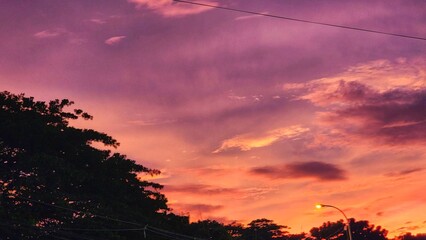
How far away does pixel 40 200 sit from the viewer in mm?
28203

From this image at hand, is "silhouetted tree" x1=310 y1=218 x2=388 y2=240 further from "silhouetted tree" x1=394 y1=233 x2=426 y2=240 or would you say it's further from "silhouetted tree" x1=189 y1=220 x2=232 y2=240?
"silhouetted tree" x1=189 y1=220 x2=232 y2=240

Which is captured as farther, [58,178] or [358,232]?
[358,232]

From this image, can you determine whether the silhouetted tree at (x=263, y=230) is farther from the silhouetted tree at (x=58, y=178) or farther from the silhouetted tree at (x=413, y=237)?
the silhouetted tree at (x=58, y=178)

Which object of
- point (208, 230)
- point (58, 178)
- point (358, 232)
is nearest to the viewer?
point (58, 178)

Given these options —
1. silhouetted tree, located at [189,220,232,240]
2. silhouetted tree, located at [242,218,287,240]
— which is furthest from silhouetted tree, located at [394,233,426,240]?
silhouetted tree, located at [189,220,232,240]

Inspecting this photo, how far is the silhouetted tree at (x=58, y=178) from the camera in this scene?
93.1 ft

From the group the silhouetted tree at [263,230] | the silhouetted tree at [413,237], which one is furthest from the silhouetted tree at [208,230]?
the silhouetted tree at [413,237]

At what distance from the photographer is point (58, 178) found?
95.2 feet

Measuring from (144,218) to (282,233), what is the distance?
60.2 metres

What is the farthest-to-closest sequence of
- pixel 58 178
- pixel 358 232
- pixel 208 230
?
pixel 358 232 → pixel 208 230 → pixel 58 178

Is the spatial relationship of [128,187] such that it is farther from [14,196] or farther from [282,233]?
[282,233]

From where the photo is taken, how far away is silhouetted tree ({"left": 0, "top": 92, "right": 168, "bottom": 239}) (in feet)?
93.1

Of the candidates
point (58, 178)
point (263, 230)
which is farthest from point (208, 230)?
point (263, 230)

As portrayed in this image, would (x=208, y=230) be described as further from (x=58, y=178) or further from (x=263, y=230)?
(x=263, y=230)
